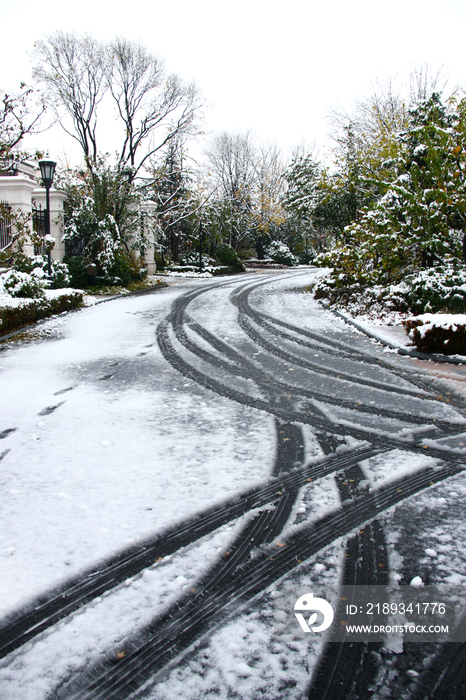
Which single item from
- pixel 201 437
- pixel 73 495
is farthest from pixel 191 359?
pixel 73 495

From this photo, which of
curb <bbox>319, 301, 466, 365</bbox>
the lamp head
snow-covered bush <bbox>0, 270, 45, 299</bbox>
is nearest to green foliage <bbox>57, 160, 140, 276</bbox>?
the lamp head

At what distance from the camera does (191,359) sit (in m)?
8.29

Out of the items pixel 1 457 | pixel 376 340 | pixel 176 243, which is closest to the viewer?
pixel 1 457

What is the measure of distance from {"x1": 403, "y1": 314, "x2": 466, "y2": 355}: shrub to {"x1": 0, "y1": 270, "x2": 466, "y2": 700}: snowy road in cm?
148

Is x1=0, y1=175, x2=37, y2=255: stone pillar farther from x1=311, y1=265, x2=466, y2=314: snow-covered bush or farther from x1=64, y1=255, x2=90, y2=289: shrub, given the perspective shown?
x1=311, y1=265, x2=466, y2=314: snow-covered bush

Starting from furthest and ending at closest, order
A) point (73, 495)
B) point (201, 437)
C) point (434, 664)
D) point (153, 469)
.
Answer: point (201, 437) → point (153, 469) → point (73, 495) → point (434, 664)

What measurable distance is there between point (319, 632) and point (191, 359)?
20.3 feet

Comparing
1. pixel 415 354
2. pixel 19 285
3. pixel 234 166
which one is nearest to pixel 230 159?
pixel 234 166

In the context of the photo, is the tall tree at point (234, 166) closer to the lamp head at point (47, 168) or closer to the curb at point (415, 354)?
the lamp head at point (47, 168)

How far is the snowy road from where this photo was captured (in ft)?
7.11

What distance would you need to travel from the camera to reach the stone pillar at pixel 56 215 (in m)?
19.3

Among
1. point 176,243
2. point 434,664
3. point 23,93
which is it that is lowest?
point 434,664

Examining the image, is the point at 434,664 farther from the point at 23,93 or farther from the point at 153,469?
the point at 23,93

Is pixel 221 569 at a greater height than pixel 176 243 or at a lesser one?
lesser
